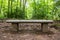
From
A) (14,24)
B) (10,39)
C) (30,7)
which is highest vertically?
(30,7)

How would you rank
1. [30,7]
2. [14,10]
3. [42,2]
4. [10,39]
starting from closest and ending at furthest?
[10,39], [14,10], [42,2], [30,7]

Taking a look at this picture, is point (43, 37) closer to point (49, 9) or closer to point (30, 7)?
point (49, 9)

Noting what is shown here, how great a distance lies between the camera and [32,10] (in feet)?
38.9

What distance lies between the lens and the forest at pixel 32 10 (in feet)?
35.4

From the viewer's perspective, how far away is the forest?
1078cm

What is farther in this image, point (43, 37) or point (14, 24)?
point (14, 24)

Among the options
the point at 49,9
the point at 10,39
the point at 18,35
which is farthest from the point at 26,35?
the point at 49,9

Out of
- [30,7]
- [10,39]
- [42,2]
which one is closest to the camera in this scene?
[10,39]

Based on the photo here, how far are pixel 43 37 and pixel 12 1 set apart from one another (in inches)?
265

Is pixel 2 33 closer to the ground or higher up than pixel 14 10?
closer to the ground

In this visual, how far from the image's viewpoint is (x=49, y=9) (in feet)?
38.7

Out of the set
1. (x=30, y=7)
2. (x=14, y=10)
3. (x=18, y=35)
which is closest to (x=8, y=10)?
(x=14, y=10)

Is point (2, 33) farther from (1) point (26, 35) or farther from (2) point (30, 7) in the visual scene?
(2) point (30, 7)

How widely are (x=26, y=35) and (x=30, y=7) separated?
7.13m
